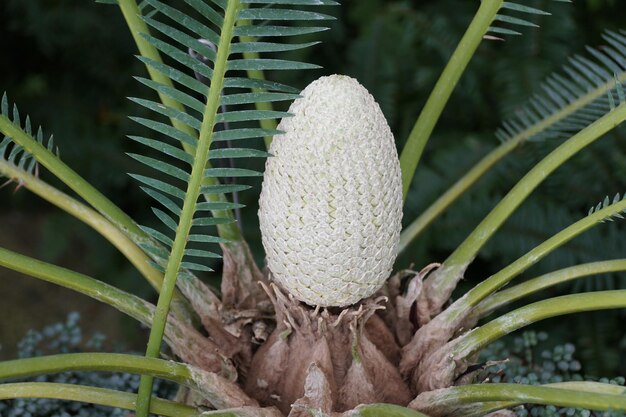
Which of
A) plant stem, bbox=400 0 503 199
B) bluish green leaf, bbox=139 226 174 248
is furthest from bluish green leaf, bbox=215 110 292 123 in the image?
plant stem, bbox=400 0 503 199

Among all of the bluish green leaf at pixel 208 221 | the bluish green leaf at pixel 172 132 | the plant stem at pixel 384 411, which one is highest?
the bluish green leaf at pixel 172 132

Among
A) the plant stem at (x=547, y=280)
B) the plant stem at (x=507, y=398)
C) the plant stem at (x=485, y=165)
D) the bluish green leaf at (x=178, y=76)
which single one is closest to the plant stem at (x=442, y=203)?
the plant stem at (x=485, y=165)

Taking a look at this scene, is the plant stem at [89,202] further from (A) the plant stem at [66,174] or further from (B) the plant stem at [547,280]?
(B) the plant stem at [547,280]

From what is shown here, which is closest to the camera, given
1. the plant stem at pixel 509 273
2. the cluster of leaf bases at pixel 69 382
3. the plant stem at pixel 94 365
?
the plant stem at pixel 94 365

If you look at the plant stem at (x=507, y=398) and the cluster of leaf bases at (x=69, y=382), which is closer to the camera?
the plant stem at (x=507, y=398)

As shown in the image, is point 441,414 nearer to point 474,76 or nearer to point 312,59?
→ point 474,76

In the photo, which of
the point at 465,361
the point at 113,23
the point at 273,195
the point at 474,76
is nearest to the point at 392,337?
the point at 465,361

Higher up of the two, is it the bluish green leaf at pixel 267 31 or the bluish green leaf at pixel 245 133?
the bluish green leaf at pixel 267 31
